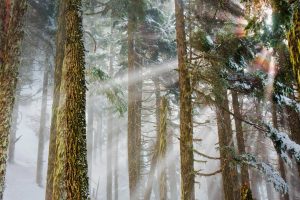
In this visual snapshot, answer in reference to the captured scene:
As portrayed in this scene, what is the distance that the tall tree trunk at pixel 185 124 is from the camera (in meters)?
8.98

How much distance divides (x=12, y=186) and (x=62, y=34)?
13.4 metres

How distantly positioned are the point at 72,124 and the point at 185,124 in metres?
3.37

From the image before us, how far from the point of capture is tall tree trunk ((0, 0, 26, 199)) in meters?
8.75

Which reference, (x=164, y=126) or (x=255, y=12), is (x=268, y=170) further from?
(x=255, y=12)

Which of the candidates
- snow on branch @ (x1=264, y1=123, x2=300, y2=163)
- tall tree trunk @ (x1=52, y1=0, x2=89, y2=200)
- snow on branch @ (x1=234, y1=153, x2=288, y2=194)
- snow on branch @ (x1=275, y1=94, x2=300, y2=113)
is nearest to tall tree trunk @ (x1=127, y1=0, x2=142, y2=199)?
snow on branch @ (x1=234, y1=153, x2=288, y2=194)

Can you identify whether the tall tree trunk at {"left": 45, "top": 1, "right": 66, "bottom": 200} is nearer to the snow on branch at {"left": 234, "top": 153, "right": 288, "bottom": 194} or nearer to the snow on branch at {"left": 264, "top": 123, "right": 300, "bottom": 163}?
the snow on branch at {"left": 234, "top": 153, "right": 288, "bottom": 194}

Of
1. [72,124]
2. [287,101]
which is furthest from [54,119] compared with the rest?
[287,101]

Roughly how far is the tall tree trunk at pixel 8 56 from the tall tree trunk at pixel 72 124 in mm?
2083

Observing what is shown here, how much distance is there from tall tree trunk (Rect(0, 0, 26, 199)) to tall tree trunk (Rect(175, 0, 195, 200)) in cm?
448

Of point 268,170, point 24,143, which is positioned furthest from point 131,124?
point 24,143

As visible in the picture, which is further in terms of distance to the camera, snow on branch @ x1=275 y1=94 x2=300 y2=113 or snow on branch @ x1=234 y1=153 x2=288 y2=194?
snow on branch @ x1=234 y1=153 x2=288 y2=194

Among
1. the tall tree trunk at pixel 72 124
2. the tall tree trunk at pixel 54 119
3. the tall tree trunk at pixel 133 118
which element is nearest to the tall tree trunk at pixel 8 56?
the tall tree trunk at pixel 72 124

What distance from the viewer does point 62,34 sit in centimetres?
1285

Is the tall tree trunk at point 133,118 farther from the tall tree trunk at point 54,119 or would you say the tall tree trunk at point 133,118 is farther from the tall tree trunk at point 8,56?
the tall tree trunk at point 8,56
